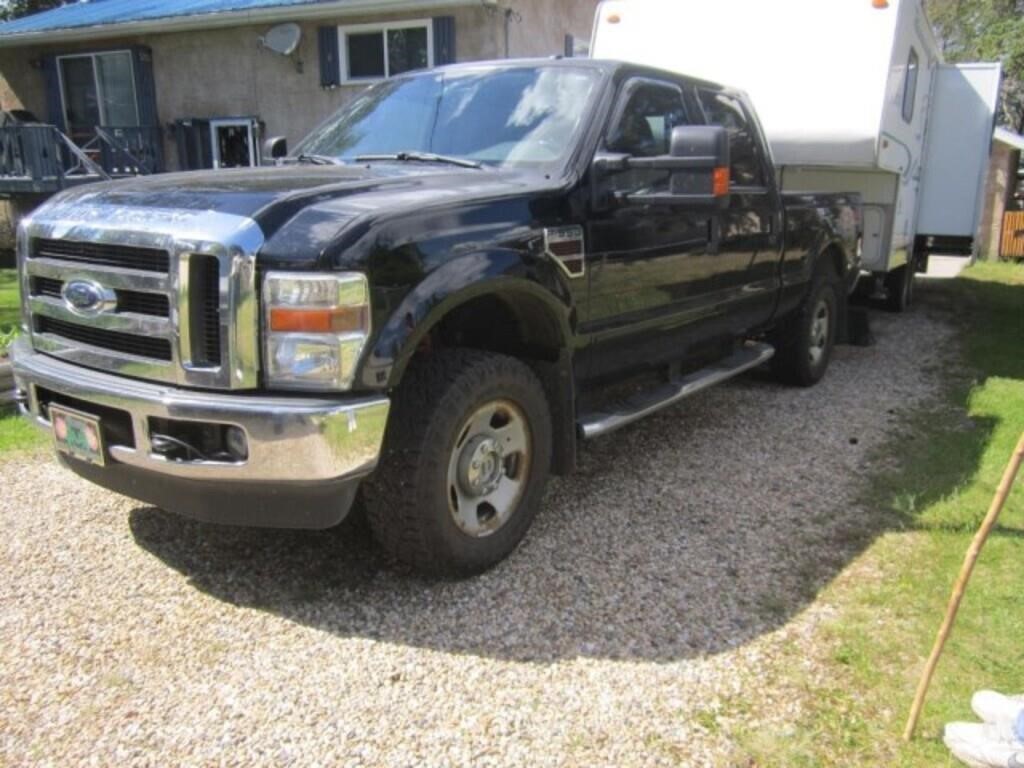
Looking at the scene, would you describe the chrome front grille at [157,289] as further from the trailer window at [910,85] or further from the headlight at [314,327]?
the trailer window at [910,85]

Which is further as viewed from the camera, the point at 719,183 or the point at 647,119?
the point at 647,119

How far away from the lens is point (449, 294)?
299cm

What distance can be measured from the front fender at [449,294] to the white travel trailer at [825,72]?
4324 mm

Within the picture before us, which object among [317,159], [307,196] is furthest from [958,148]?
[307,196]

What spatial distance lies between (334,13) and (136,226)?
1012 cm

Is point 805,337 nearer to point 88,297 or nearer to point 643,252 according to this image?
point 643,252

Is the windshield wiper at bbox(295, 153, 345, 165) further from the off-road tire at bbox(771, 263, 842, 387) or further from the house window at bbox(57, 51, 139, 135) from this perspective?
the house window at bbox(57, 51, 139, 135)

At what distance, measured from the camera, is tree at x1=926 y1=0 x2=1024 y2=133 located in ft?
72.0

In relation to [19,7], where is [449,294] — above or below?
below

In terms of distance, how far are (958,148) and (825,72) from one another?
3522mm

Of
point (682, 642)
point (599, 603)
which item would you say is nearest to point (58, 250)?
point (599, 603)

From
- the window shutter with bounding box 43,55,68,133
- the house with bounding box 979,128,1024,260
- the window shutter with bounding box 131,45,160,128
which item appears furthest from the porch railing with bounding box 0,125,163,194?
the house with bounding box 979,128,1024,260

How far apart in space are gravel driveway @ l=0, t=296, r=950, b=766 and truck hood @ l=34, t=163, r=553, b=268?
1.36 metres

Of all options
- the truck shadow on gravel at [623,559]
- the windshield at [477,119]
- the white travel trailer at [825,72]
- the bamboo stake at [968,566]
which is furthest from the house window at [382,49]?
the bamboo stake at [968,566]
